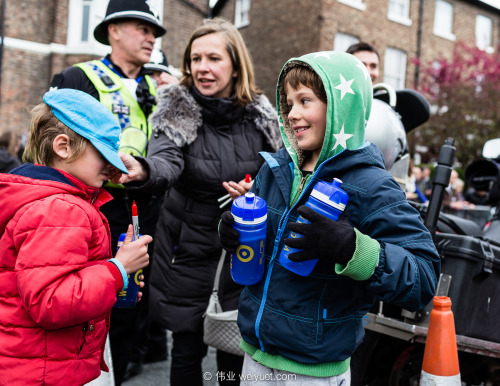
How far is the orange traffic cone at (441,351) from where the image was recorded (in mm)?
2117

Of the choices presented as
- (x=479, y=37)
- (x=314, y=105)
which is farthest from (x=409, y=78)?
(x=314, y=105)

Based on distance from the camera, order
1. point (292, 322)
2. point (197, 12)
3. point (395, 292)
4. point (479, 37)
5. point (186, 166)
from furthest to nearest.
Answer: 1. point (479, 37)
2. point (197, 12)
3. point (186, 166)
4. point (292, 322)
5. point (395, 292)

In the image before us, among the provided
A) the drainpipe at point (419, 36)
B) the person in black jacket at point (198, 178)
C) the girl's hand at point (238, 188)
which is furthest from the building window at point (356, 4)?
the girl's hand at point (238, 188)

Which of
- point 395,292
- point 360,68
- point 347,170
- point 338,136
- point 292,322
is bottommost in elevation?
point 292,322

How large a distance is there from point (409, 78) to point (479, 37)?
513cm

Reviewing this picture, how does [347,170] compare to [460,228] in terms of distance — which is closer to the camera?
[347,170]

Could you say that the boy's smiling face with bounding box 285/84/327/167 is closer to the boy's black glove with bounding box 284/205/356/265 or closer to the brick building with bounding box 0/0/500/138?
the boy's black glove with bounding box 284/205/356/265

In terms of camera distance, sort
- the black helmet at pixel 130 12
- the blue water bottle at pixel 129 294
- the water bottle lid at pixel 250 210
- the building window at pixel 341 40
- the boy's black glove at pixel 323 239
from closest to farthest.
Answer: the boy's black glove at pixel 323 239 < the water bottle lid at pixel 250 210 < the blue water bottle at pixel 129 294 < the black helmet at pixel 130 12 < the building window at pixel 341 40

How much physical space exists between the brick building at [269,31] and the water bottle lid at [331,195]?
1098 centimetres

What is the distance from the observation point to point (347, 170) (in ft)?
5.98

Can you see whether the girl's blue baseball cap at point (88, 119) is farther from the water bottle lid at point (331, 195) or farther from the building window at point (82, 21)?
the building window at point (82, 21)

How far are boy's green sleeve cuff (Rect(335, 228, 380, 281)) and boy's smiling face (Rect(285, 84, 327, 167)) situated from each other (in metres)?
0.51

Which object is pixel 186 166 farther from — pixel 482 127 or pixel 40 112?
pixel 482 127

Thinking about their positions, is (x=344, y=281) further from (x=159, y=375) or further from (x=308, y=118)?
(x=159, y=375)
